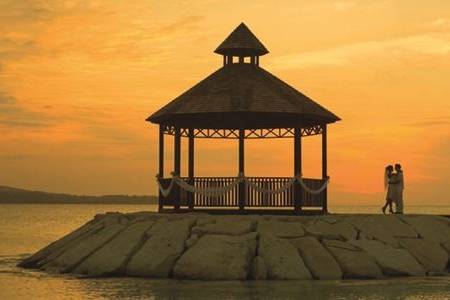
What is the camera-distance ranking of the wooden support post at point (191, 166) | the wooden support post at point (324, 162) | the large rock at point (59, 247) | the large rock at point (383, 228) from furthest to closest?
the wooden support post at point (324, 162) < the wooden support post at point (191, 166) < the large rock at point (59, 247) < the large rock at point (383, 228)

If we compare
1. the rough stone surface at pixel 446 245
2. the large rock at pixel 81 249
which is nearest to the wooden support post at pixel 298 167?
the rough stone surface at pixel 446 245

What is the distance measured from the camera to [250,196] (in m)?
30.2

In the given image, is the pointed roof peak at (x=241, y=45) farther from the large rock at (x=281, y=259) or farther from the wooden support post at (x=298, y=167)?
the large rock at (x=281, y=259)

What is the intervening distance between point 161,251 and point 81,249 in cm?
350

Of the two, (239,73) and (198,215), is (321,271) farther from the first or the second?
(239,73)

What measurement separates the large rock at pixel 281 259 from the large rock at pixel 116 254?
13.0 ft

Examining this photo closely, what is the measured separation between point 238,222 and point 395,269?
15.8ft

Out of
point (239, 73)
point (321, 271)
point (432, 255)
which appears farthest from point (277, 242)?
point (239, 73)

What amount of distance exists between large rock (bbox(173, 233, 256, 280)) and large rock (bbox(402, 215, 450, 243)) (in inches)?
243

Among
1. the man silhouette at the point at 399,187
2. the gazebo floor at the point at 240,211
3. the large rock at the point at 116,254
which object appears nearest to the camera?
the large rock at the point at 116,254

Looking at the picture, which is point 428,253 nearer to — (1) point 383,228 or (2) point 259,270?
(1) point 383,228

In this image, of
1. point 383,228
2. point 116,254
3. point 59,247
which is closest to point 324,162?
point 383,228

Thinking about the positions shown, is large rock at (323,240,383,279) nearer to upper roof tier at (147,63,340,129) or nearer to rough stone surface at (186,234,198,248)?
rough stone surface at (186,234,198,248)

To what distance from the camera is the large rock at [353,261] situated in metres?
26.2
